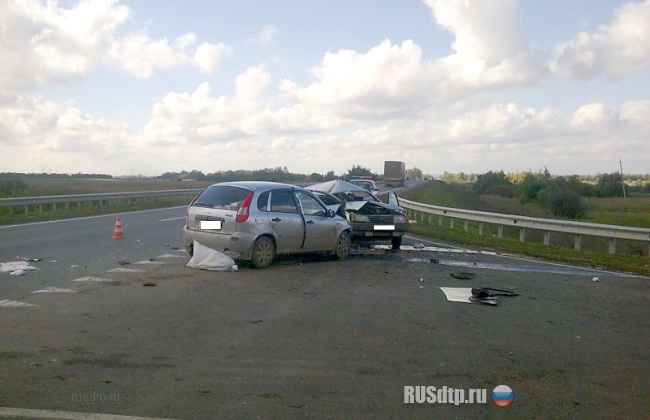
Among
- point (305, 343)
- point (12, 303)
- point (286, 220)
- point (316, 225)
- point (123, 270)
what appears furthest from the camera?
point (316, 225)

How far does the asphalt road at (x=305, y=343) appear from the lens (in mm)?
5088

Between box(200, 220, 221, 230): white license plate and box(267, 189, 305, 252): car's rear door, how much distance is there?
3.27 ft

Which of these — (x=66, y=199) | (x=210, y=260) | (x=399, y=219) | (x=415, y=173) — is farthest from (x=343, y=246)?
(x=415, y=173)

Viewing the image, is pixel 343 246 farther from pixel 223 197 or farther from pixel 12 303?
pixel 12 303

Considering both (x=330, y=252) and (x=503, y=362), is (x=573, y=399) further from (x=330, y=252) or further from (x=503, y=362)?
(x=330, y=252)

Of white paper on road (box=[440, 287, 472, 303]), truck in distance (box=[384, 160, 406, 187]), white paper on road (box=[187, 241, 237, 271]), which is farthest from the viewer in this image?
truck in distance (box=[384, 160, 406, 187])

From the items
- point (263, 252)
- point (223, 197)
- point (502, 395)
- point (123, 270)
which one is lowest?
point (502, 395)

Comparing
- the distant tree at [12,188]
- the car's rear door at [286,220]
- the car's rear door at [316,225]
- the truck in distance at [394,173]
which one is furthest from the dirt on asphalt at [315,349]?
the truck in distance at [394,173]

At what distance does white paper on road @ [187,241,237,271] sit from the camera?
11516 millimetres

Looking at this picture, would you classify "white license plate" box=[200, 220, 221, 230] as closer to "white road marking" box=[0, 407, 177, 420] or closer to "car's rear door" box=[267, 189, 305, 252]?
"car's rear door" box=[267, 189, 305, 252]

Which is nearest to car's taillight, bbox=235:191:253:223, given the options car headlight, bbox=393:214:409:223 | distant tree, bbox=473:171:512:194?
car headlight, bbox=393:214:409:223

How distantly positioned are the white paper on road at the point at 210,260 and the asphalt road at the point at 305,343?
31 centimetres

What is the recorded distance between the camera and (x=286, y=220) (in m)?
12.4

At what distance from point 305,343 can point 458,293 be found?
387cm
